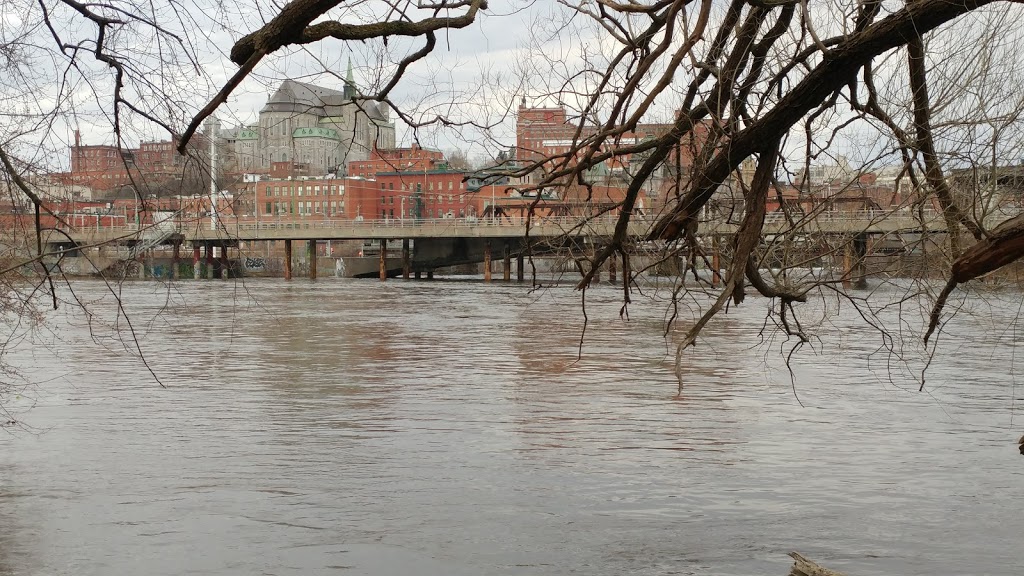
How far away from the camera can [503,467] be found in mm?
11633

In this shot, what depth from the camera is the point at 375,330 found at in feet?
101

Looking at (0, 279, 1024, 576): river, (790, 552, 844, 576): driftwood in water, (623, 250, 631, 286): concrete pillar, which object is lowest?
(0, 279, 1024, 576): river

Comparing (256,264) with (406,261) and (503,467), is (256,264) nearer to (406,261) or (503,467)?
(406,261)

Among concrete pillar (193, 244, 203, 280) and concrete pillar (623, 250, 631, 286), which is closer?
concrete pillar (623, 250, 631, 286)

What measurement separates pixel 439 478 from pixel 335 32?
6544 millimetres

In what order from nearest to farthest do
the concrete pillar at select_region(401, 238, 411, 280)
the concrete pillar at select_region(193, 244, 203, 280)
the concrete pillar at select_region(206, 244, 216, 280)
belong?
the concrete pillar at select_region(401, 238, 411, 280) < the concrete pillar at select_region(193, 244, 203, 280) < the concrete pillar at select_region(206, 244, 216, 280)

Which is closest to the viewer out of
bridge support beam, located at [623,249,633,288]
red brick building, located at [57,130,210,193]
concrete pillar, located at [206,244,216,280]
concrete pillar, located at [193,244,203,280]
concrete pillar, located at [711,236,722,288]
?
red brick building, located at [57,130,210,193]

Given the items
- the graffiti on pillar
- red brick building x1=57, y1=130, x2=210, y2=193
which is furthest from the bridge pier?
the graffiti on pillar

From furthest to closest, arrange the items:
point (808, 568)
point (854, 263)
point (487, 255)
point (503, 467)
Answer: point (487, 255) → point (503, 467) → point (854, 263) → point (808, 568)

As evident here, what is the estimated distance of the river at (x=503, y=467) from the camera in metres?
8.65

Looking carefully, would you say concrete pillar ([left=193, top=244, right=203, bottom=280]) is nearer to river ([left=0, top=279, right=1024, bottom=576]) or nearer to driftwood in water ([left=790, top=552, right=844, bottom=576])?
river ([left=0, top=279, right=1024, bottom=576])

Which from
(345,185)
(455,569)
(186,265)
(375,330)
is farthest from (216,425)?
(345,185)

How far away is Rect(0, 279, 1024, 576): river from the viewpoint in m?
8.65

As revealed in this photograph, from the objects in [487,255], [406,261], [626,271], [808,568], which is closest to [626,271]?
[626,271]
